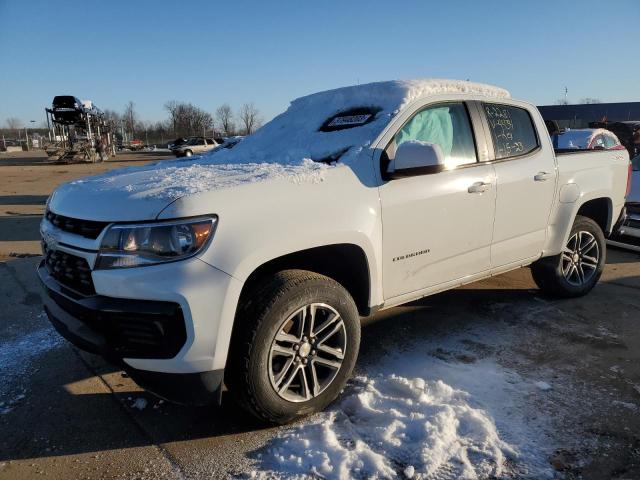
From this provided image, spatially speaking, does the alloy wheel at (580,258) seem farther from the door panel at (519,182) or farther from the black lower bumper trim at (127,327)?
the black lower bumper trim at (127,327)

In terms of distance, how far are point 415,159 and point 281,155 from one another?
3.48ft

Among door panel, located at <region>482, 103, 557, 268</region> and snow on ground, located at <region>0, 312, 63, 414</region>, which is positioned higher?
door panel, located at <region>482, 103, 557, 268</region>

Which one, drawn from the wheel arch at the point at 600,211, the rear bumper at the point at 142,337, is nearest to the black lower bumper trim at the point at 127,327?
the rear bumper at the point at 142,337

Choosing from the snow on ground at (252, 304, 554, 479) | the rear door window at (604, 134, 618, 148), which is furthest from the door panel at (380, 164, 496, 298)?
the rear door window at (604, 134, 618, 148)

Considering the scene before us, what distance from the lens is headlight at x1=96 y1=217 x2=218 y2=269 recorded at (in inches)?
90.6

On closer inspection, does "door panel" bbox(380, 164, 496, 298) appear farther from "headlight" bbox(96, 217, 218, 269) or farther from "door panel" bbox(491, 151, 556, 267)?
"headlight" bbox(96, 217, 218, 269)

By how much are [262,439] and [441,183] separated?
1912 millimetres

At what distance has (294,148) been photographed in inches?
143

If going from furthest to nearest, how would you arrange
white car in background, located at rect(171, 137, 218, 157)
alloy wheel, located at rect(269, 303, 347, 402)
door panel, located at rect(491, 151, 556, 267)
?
white car in background, located at rect(171, 137, 218, 157) < door panel, located at rect(491, 151, 556, 267) < alloy wheel, located at rect(269, 303, 347, 402)

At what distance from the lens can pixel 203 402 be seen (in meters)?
2.43

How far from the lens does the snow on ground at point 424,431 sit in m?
2.36

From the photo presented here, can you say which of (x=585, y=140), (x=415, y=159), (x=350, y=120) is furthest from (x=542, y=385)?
(x=585, y=140)

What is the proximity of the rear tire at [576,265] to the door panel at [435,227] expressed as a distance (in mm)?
1206

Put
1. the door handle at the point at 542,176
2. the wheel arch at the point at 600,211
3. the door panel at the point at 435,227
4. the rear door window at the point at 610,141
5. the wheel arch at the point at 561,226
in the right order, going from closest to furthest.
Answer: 1. the door panel at the point at 435,227
2. the door handle at the point at 542,176
3. the wheel arch at the point at 561,226
4. the wheel arch at the point at 600,211
5. the rear door window at the point at 610,141
